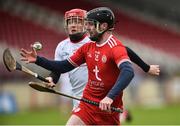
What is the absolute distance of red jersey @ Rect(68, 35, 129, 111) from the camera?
8531 millimetres

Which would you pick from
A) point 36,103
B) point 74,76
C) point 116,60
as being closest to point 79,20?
point 74,76

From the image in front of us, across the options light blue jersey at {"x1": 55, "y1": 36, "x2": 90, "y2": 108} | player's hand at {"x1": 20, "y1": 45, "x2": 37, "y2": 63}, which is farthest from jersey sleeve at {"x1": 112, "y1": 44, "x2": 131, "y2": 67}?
light blue jersey at {"x1": 55, "y1": 36, "x2": 90, "y2": 108}

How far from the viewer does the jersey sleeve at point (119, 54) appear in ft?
27.3

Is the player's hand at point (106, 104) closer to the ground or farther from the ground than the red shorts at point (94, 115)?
farther from the ground

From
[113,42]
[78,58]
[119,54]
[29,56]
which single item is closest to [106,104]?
[119,54]

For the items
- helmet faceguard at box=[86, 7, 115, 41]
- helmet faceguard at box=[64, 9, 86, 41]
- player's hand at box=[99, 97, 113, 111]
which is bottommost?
player's hand at box=[99, 97, 113, 111]

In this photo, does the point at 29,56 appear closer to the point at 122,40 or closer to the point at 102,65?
the point at 102,65

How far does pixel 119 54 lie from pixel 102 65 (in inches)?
13.8

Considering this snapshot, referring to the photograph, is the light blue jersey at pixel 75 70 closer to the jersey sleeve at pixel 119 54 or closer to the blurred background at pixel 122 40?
the jersey sleeve at pixel 119 54

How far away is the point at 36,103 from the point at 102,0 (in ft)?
16.3

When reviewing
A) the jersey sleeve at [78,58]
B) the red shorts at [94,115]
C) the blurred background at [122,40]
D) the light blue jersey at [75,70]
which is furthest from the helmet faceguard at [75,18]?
the blurred background at [122,40]

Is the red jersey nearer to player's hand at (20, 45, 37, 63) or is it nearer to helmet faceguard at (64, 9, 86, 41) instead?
player's hand at (20, 45, 37, 63)

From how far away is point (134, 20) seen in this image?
30.1 meters

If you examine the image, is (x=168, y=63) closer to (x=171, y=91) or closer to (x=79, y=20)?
(x=171, y=91)
